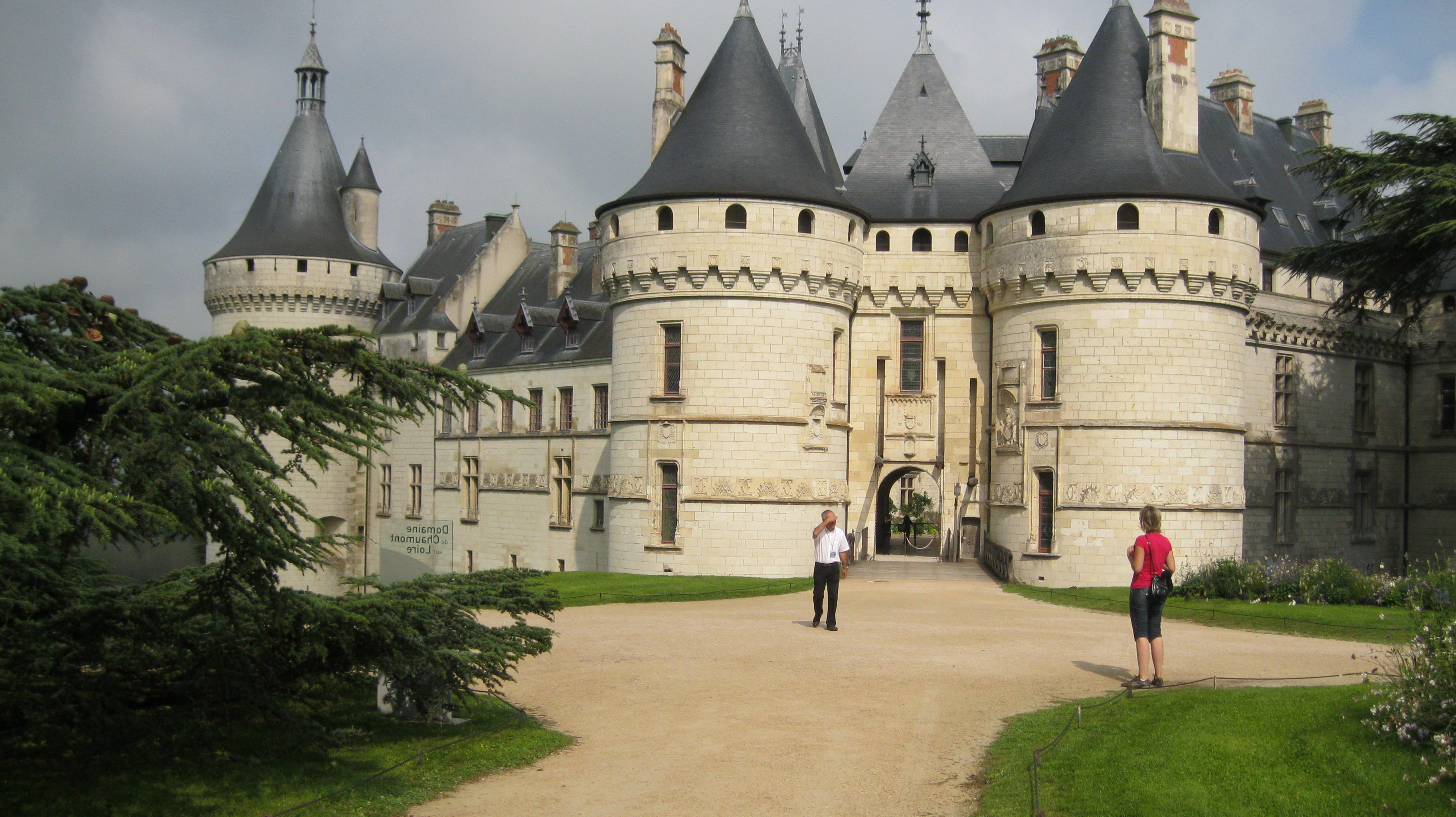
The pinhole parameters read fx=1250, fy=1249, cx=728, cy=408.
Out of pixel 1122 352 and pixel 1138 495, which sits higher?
pixel 1122 352

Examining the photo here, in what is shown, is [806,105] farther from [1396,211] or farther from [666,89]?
[1396,211]

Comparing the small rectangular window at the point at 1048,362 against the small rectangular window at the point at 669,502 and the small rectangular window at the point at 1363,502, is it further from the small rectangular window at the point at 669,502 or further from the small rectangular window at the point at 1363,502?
the small rectangular window at the point at 1363,502

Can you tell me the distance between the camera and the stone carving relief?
80.9 feet

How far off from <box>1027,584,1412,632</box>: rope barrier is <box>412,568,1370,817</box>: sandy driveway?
1009 millimetres

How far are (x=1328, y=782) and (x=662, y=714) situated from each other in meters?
5.07

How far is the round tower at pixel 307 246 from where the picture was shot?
41906mm

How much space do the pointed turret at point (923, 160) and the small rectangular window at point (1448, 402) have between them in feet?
52.6

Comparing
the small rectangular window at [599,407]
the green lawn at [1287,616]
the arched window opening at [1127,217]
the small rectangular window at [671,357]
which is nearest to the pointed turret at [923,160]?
the arched window opening at [1127,217]

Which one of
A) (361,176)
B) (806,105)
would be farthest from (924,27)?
(361,176)

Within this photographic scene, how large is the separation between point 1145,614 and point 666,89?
903 inches

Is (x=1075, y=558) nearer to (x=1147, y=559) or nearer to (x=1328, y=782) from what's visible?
(x=1147, y=559)

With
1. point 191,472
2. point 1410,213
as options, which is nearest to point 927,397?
point 1410,213

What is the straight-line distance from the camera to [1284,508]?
33094mm

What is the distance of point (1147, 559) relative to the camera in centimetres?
1159
